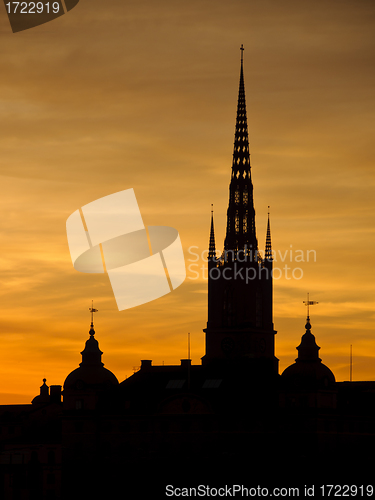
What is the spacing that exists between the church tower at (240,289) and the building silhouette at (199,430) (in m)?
0.81

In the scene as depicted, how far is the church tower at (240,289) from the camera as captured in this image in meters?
172

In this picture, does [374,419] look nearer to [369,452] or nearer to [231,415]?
[369,452]

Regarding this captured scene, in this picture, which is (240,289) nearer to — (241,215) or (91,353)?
(241,215)

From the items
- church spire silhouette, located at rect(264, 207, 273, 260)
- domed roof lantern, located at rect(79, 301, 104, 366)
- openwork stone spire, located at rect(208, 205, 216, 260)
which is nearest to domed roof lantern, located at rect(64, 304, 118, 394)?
domed roof lantern, located at rect(79, 301, 104, 366)

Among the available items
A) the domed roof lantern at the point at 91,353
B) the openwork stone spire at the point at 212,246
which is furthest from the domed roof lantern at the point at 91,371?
the openwork stone spire at the point at 212,246

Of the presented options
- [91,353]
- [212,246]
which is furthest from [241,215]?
[91,353]

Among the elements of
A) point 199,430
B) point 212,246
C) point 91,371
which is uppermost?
point 212,246

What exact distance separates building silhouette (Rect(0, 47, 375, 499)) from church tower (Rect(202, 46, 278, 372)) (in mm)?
807

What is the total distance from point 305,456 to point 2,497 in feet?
117

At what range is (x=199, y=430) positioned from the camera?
156 metres

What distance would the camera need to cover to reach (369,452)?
153m

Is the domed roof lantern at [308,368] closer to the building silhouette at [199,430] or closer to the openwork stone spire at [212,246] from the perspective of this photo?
the building silhouette at [199,430]

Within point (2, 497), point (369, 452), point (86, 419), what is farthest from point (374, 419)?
point (2, 497)

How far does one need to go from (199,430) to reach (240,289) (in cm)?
2352
